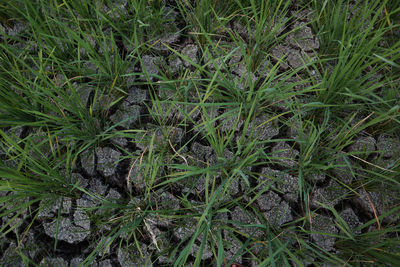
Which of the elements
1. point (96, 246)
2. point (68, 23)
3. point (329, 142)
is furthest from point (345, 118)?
point (68, 23)

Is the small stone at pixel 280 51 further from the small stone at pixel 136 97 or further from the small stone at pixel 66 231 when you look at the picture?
the small stone at pixel 66 231

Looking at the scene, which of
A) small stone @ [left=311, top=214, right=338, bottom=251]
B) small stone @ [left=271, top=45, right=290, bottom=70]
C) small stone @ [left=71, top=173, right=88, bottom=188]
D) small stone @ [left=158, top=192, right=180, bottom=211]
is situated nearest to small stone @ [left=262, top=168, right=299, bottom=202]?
small stone @ [left=311, top=214, right=338, bottom=251]

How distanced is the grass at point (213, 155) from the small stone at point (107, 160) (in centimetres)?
3

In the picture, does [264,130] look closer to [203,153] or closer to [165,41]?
[203,153]

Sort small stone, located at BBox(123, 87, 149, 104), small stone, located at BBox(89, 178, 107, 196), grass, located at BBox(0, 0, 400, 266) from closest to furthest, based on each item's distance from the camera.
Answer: grass, located at BBox(0, 0, 400, 266)
small stone, located at BBox(89, 178, 107, 196)
small stone, located at BBox(123, 87, 149, 104)

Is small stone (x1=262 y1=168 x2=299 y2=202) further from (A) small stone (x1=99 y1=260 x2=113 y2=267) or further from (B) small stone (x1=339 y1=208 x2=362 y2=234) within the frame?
(A) small stone (x1=99 y1=260 x2=113 y2=267)

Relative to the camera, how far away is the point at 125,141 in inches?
43.3

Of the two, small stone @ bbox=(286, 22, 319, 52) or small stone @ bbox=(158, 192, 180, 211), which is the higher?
small stone @ bbox=(286, 22, 319, 52)

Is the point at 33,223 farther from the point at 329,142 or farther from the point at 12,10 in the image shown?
the point at 329,142

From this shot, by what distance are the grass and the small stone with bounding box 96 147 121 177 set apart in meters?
0.03

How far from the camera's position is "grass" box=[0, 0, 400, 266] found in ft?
3.07

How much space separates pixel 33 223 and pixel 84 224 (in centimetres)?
20

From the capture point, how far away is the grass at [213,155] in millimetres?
935

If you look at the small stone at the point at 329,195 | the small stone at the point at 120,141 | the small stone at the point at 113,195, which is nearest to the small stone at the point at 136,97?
the small stone at the point at 120,141
